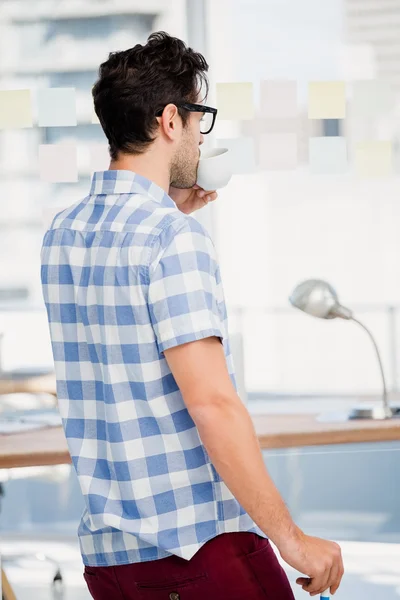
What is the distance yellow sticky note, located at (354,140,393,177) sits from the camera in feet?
10.7

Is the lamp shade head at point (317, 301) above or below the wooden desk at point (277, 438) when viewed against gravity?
above

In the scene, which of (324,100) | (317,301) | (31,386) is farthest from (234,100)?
(31,386)

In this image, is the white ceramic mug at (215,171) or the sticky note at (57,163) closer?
the white ceramic mug at (215,171)

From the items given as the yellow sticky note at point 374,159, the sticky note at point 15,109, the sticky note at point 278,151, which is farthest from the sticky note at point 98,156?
the yellow sticky note at point 374,159

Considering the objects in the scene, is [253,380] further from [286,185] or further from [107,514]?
[107,514]

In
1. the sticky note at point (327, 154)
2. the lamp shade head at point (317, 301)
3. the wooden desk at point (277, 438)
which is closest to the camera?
the wooden desk at point (277, 438)

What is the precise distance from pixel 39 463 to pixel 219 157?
2.77 feet

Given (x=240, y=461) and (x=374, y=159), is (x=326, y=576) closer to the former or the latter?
(x=240, y=461)

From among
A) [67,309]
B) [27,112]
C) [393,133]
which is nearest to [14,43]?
[27,112]

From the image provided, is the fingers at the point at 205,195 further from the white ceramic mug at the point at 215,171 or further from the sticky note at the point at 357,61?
the sticky note at the point at 357,61

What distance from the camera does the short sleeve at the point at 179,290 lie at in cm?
112

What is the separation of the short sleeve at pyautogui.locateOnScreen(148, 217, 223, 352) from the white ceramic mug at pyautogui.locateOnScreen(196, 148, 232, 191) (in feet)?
2.15

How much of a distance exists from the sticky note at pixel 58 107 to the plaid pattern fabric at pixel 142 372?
6.37 feet

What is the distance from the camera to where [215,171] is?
6.04 feet
